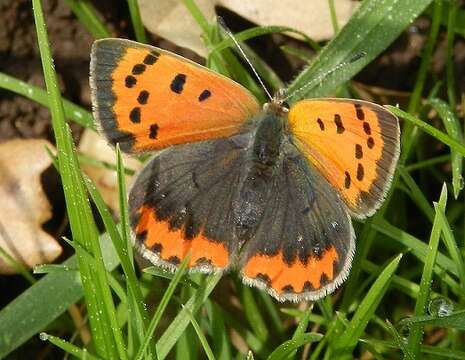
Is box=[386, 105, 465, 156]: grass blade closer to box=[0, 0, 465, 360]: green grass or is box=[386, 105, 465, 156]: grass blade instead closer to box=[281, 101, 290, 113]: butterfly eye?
box=[0, 0, 465, 360]: green grass

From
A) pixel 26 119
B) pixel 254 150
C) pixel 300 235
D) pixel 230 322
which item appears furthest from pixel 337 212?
pixel 26 119

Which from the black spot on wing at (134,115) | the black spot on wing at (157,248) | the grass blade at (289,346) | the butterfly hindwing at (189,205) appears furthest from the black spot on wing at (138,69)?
the grass blade at (289,346)

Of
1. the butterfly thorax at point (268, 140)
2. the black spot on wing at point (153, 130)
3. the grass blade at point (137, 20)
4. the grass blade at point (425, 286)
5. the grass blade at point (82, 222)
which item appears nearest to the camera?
the grass blade at point (82, 222)

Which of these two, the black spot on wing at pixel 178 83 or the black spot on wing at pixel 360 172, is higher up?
the black spot on wing at pixel 178 83

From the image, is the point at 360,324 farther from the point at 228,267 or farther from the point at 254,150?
the point at 254,150

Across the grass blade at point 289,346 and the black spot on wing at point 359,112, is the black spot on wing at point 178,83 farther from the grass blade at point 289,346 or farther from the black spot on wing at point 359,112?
the grass blade at point 289,346

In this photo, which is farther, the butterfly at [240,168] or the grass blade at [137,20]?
the grass blade at [137,20]

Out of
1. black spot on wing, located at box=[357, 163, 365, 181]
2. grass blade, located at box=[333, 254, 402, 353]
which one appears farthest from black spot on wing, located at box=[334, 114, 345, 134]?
grass blade, located at box=[333, 254, 402, 353]

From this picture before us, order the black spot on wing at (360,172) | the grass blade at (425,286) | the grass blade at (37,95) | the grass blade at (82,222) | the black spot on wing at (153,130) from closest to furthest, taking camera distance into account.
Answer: the grass blade at (82,222) → the grass blade at (425,286) → the black spot on wing at (360,172) → the black spot on wing at (153,130) → the grass blade at (37,95)
